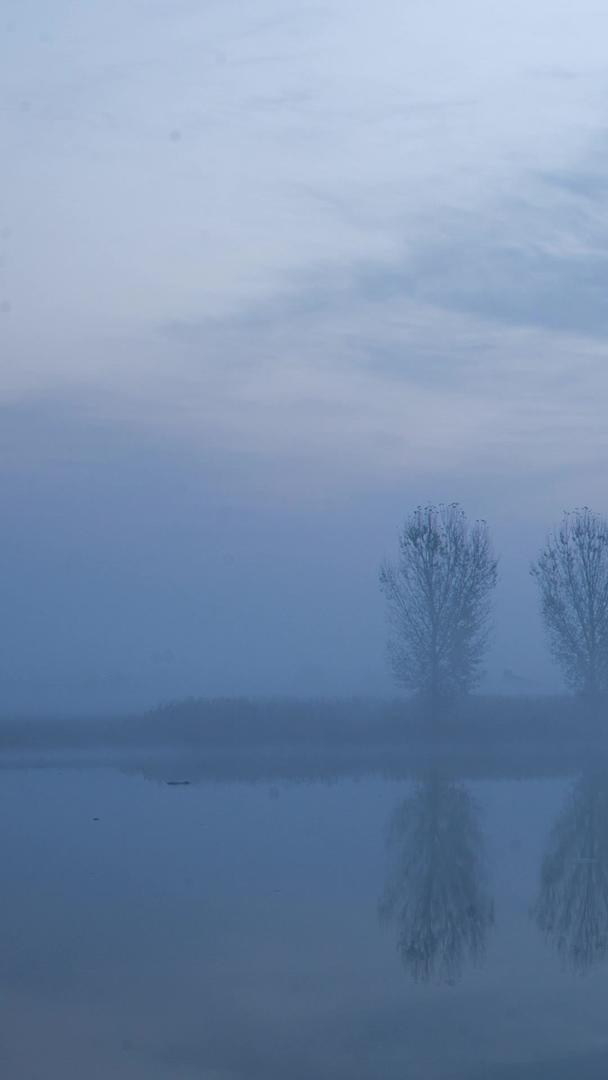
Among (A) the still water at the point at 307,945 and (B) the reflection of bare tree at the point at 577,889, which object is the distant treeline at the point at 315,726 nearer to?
(A) the still water at the point at 307,945

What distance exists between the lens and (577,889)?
56.8 feet

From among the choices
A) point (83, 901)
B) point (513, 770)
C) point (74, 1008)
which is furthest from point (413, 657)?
point (74, 1008)

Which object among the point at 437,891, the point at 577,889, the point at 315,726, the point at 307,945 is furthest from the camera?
the point at 315,726

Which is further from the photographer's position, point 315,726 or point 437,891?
point 315,726

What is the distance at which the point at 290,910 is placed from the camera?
646 inches

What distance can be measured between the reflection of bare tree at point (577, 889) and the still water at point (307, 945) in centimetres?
5

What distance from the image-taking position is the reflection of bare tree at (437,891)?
45.3ft

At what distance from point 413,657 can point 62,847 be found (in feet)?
110

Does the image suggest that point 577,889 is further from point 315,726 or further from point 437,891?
point 315,726

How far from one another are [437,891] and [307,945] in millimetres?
3579

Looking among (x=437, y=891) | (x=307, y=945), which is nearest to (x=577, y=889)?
(x=437, y=891)

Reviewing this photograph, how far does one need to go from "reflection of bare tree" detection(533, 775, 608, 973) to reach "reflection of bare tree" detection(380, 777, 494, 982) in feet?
2.56

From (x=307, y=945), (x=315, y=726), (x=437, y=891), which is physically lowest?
(x=307, y=945)

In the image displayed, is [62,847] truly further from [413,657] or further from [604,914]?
[413,657]
